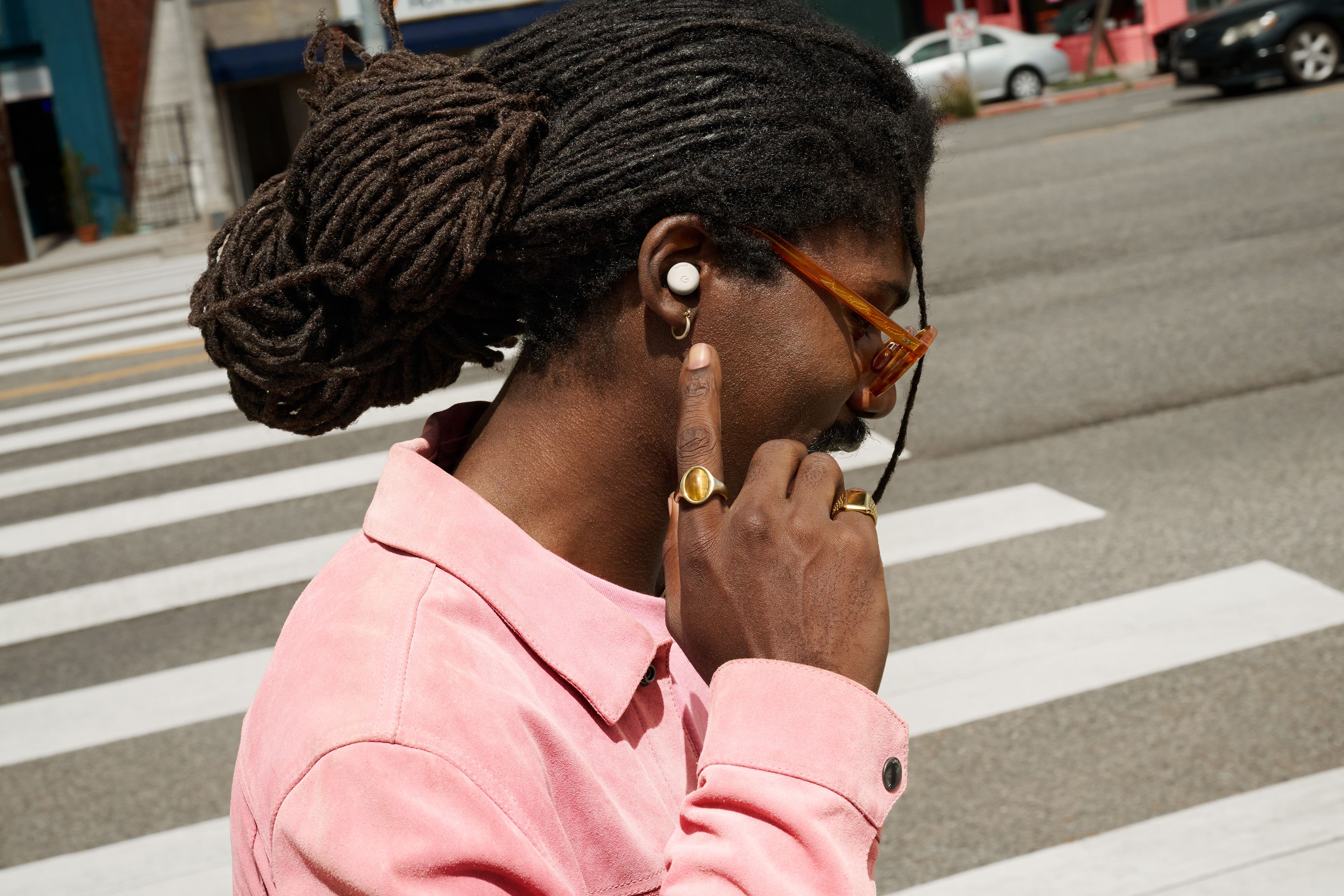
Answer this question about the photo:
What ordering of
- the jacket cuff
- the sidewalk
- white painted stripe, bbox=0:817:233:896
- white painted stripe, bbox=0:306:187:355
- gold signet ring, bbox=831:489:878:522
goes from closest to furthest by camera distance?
the jacket cuff < gold signet ring, bbox=831:489:878:522 < white painted stripe, bbox=0:817:233:896 < white painted stripe, bbox=0:306:187:355 < the sidewalk

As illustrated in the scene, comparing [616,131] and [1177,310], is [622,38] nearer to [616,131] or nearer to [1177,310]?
[616,131]

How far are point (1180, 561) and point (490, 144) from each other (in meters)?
4.15

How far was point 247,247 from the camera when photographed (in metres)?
1.73

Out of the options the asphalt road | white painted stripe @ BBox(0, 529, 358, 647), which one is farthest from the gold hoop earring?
white painted stripe @ BBox(0, 529, 358, 647)

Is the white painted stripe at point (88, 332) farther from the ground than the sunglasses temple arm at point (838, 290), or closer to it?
closer to it

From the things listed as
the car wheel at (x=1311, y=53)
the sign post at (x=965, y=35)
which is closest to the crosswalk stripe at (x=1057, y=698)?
the car wheel at (x=1311, y=53)

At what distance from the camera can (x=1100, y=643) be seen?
4504 mm

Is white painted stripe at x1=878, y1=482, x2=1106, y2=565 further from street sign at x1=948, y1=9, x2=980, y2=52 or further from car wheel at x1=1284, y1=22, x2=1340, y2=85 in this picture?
street sign at x1=948, y1=9, x2=980, y2=52

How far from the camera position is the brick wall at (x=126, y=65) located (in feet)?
85.6

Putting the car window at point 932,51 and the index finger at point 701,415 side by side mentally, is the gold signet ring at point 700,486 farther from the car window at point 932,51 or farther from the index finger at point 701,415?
the car window at point 932,51

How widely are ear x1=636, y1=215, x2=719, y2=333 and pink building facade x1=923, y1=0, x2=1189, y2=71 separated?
27.5 meters

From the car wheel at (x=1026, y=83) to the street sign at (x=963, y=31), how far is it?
4.20ft

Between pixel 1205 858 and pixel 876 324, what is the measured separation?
2351 millimetres

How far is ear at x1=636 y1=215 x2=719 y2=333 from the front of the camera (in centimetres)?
156
